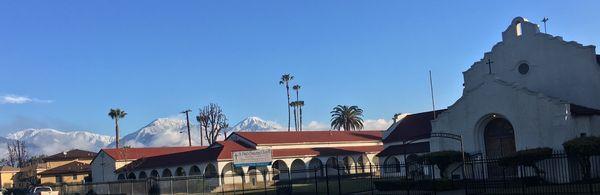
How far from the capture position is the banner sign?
62.9 metres

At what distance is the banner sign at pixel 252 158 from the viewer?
206 feet

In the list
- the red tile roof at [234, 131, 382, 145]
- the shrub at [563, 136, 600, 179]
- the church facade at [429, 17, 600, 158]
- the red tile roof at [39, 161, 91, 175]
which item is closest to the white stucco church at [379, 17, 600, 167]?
the church facade at [429, 17, 600, 158]

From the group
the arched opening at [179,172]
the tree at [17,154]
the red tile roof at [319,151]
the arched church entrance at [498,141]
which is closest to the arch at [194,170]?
the arched opening at [179,172]

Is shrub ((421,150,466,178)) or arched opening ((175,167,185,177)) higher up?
shrub ((421,150,466,178))

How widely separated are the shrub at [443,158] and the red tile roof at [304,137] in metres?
36.6

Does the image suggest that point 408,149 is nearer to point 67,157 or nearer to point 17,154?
point 67,157

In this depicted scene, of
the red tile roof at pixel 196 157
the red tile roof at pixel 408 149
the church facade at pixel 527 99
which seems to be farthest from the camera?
the red tile roof at pixel 196 157

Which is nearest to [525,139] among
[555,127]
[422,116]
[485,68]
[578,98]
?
[555,127]

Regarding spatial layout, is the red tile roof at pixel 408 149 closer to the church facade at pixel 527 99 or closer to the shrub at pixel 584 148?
the church facade at pixel 527 99

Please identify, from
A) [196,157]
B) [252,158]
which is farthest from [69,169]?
[252,158]

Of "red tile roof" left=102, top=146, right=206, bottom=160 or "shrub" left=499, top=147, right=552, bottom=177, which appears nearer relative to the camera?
"shrub" left=499, top=147, right=552, bottom=177

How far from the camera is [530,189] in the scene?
1230 inches

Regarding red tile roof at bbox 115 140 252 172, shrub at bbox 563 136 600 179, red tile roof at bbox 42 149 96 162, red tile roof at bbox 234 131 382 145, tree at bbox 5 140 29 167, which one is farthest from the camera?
tree at bbox 5 140 29 167

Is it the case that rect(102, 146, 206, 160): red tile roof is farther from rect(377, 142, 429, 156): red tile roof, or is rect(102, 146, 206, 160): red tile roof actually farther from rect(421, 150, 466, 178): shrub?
rect(421, 150, 466, 178): shrub
